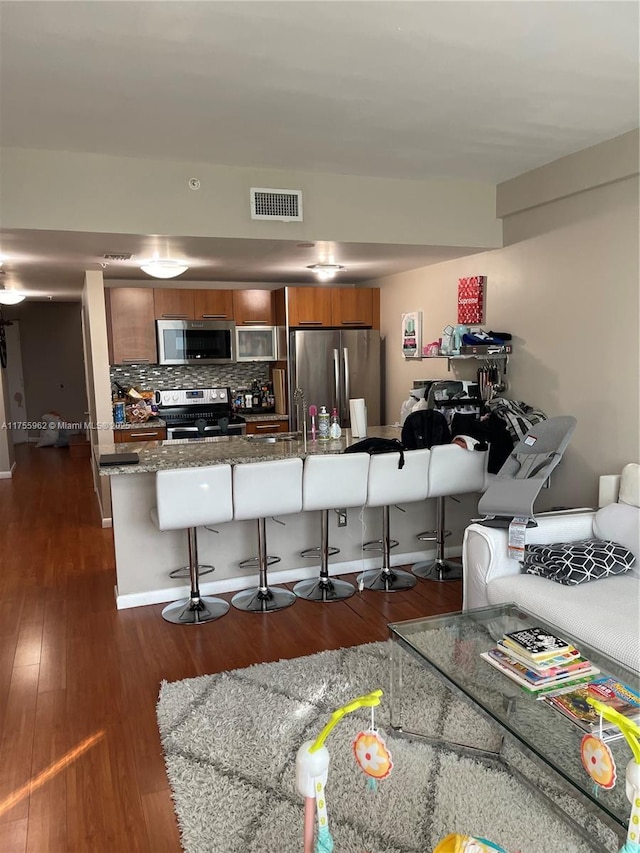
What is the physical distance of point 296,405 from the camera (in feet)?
20.5

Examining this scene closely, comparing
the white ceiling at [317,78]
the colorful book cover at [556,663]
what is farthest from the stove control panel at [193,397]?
the colorful book cover at [556,663]

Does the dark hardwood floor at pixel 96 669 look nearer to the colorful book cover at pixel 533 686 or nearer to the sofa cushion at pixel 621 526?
the sofa cushion at pixel 621 526

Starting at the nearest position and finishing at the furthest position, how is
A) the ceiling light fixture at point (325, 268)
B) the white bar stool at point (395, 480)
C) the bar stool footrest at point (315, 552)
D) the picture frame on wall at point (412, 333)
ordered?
1. the white bar stool at point (395, 480)
2. the bar stool footrest at point (315, 552)
3. the ceiling light fixture at point (325, 268)
4. the picture frame on wall at point (412, 333)

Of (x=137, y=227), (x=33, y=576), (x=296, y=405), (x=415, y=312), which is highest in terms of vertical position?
(x=137, y=227)

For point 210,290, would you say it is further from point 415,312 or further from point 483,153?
point 483,153

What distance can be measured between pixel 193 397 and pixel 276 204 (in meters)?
3.09

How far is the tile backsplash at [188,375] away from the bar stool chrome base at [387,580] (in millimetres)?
3349

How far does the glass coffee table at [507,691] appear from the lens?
185 centimetres

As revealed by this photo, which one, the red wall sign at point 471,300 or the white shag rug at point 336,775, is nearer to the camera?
the white shag rug at point 336,775

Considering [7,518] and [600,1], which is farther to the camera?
[7,518]

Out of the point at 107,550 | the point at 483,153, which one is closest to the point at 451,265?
the point at 483,153

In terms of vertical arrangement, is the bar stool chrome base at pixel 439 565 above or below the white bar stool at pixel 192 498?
below

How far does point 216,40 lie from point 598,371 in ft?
8.81

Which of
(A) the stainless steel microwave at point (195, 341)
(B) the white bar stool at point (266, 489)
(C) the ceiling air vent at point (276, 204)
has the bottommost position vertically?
(B) the white bar stool at point (266, 489)
